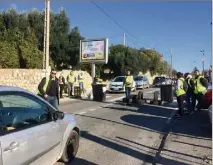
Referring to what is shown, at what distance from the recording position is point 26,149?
3.76m

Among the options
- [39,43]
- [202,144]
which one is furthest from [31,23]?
[202,144]

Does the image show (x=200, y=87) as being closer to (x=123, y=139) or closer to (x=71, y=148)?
(x=123, y=139)

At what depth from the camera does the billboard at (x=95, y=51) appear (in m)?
25.2

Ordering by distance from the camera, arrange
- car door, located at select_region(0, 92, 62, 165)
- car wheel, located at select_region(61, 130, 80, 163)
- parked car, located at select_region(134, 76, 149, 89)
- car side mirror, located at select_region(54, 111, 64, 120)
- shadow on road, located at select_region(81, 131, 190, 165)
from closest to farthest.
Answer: car door, located at select_region(0, 92, 62, 165), car side mirror, located at select_region(54, 111, 64, 120), car wheel, located at select_region(61, 130, 80, 163), shadow on road, located at select_region(81, 131, 190, 165), parked car, located at select_region(134, 76, 149, 89)

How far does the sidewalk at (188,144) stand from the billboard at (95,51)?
15.5 meters

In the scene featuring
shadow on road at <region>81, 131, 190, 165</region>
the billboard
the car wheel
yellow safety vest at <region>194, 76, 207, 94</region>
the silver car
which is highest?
the billboard

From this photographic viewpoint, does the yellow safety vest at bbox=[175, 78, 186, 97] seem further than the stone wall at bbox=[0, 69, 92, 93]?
No

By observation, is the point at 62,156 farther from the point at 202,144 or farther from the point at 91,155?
the point at 202,144

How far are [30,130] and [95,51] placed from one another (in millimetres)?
21557

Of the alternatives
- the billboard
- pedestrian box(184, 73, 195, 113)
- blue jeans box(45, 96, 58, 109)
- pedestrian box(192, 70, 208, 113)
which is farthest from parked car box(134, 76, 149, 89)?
blue jeans box(45, 96, 58, 109)

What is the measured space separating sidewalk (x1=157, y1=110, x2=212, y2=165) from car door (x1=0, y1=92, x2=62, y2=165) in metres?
2.14

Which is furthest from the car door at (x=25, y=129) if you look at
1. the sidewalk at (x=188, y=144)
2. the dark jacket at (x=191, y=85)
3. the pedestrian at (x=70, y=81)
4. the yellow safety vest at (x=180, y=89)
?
the pedestrian at (x=70, y=81)

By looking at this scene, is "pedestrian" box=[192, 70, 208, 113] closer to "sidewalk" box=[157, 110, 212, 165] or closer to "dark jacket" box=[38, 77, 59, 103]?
"sidewalk" box=[157, 110, 212, 165]

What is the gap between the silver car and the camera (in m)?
3.51
